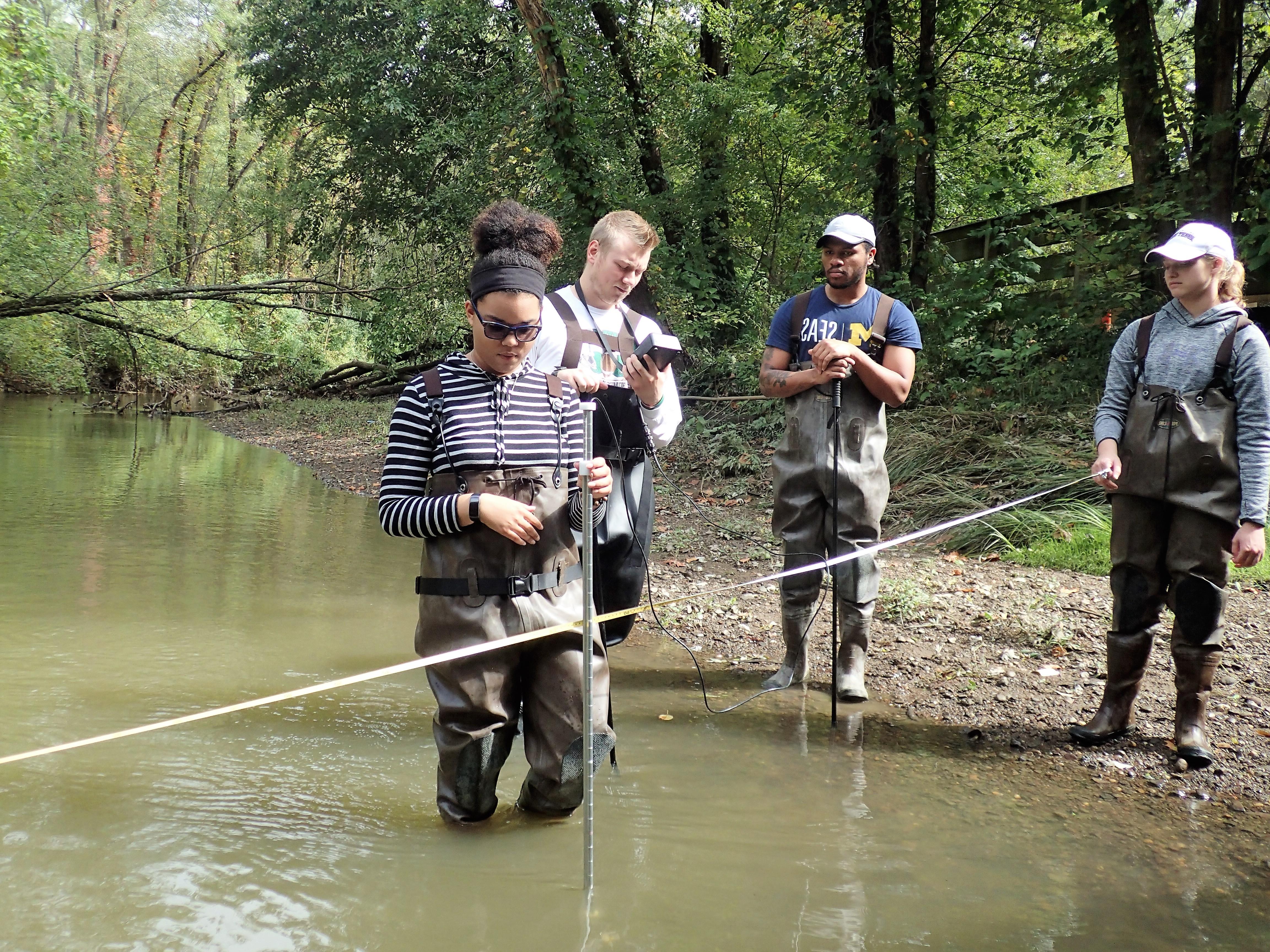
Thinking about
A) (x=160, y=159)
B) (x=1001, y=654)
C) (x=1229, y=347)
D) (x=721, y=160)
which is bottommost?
(x=1001, y=654)

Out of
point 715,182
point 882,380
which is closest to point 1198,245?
point 882,380

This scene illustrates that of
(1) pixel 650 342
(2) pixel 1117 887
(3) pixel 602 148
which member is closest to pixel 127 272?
(3) pixel 602 148

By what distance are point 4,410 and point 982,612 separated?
24869mm

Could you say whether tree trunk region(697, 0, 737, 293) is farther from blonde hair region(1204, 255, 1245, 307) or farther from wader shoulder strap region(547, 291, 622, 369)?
wader shoulder strap region(547, 291, 622, 369)

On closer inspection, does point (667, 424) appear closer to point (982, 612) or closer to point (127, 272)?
point (982, 612)

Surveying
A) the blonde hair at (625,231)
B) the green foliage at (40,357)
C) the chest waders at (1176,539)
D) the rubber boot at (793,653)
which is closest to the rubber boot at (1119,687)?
the chest waders at (1176,539)

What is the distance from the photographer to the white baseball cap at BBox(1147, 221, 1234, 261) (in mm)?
3893

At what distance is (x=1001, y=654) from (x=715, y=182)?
9.80m

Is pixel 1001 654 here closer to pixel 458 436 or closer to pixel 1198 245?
pixel 1198 245

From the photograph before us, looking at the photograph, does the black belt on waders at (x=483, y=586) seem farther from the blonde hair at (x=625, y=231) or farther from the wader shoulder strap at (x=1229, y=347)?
the wader shoulder strap at (x=1229, y=347)

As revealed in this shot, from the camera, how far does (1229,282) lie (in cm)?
402

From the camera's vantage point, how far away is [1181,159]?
1000 centimetres

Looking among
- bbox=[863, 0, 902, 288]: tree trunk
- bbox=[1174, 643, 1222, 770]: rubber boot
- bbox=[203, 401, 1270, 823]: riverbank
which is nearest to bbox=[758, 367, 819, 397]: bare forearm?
bbox=[203, 401, 1270, 823]: riverbank

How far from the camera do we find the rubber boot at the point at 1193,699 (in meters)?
4.01
